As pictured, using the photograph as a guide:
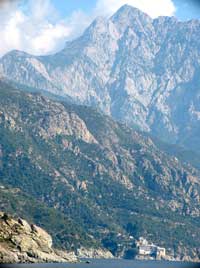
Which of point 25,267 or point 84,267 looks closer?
point 25,267

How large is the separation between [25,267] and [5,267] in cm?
1503

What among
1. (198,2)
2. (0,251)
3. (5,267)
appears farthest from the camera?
(0,251)

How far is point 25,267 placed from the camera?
172000 mm

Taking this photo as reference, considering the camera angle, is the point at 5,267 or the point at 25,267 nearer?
the point at 5,267

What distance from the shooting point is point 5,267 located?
516 ft

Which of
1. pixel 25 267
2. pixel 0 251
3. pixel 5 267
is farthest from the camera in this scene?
pixel 0 251

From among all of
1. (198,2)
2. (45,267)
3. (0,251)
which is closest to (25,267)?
(45,267)

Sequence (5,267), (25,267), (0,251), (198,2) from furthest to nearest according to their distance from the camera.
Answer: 1. (0,251)
2. (25,267)
3. (5,267)
4. (198,2)

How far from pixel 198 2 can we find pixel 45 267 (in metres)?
128

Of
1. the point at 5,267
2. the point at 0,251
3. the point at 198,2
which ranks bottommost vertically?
the point at 198,2

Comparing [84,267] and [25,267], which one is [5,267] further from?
[84,267]

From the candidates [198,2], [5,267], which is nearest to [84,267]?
[5,267]

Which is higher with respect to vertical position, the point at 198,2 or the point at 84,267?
the point at 84,267

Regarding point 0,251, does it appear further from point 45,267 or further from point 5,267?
point 5,267
